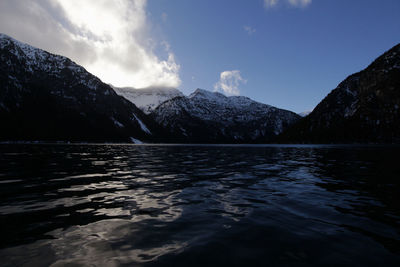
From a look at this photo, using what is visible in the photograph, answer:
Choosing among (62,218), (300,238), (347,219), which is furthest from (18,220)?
(347,219)

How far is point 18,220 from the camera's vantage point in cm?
857

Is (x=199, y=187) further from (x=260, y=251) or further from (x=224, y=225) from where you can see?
(x=260, y=251)

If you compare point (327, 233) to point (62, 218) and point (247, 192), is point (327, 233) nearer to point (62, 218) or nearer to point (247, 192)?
point (247, 192)

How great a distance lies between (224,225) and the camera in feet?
27.2

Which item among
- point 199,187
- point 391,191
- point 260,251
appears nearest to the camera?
point 260,251

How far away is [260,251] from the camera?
6.26m

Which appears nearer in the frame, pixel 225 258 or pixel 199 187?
pixel 225 258

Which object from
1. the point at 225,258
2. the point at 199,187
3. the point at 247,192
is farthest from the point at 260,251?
the point at 199,187

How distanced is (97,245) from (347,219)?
1012 centimetres

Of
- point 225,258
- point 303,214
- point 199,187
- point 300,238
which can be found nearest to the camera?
point 225,258

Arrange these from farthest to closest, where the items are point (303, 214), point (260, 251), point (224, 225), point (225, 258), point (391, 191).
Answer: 1. point (391, 191)
2. point (303, 214)
3. point (224, 225)
4. point (260, 251)
5. point (225, 258)

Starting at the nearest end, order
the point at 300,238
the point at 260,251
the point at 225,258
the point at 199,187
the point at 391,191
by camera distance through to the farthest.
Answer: the point at 225,258 → the point at 260,251 → the point at 300,238 → the point at 391,191 → the point at 199,187

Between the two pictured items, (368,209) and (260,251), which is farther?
(368,209)

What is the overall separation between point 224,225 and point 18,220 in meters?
8.65
